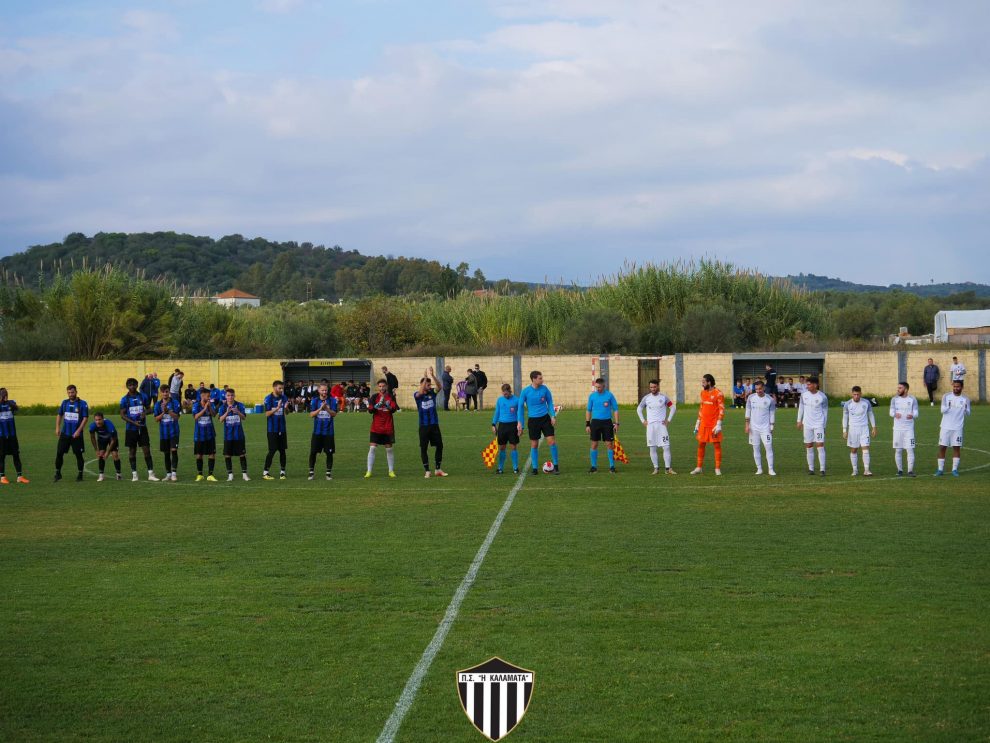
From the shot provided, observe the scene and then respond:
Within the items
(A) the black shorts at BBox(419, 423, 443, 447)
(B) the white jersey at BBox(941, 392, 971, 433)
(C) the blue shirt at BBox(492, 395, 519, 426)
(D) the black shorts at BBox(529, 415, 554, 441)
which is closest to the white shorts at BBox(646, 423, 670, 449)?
(D) the black shorts at BBox(529, 415, 554, 441)

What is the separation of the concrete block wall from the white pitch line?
1380 inches

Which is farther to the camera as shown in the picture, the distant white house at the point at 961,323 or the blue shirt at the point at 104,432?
the distant white house at the point at 961,323

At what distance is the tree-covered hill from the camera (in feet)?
499

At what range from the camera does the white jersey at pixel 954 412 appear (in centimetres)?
1920

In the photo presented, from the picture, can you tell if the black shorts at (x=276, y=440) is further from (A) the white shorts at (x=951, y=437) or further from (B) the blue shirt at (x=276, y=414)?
(A) the white shorts at (x=951, y=437)

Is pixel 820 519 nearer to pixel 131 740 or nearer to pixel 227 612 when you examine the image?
pixel 227 612

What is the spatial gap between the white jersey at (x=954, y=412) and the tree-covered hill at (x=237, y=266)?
116m

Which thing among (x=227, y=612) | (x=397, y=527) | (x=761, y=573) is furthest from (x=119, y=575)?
(x=761, y=573)

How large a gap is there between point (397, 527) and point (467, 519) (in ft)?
3.64

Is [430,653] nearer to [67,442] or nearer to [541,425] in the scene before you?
[541,425]

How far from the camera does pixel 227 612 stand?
9.55m

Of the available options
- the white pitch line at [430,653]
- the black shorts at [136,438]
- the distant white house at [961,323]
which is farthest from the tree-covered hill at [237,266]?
the white pitch line at [430,653]

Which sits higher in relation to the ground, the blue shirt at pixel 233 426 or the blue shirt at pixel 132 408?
the blue shirt at pixel 132 408

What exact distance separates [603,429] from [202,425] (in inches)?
303
